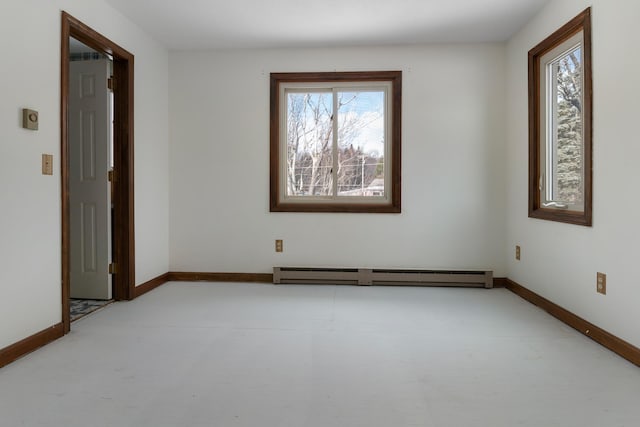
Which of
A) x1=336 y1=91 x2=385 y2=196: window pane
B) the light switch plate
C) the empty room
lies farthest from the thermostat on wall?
x1=336 y1=91 x2=385 y2=196: window pane

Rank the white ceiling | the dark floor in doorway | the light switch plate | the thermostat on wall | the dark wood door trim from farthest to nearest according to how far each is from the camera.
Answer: the dark wood door trim, the white ceiling, the dark floor in doorway, the light switch plate, the thermostat on wall

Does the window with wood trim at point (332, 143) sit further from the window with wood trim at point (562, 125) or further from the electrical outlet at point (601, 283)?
the electrical outlet at point (601, 283)

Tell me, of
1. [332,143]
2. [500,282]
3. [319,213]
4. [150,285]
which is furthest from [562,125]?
[150,285]

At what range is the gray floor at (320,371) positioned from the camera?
1.73m

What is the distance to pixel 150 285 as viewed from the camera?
397 cm

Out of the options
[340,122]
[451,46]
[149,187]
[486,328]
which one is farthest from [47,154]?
[451,46]

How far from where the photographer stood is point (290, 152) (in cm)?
439

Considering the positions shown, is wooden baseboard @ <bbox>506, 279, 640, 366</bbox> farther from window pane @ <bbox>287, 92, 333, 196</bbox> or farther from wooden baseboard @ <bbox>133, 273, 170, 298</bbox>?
wooden baseboard @ <bbox>133, 273, 170, 298</bbox>

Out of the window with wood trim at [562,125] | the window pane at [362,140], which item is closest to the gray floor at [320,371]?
the window with wood trim at [562,125]

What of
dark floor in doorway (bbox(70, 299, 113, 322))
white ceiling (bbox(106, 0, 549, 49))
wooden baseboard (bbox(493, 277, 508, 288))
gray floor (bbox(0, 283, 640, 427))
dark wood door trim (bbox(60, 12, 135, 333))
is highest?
white ceiling (bbox(106, 0, 549, 49))

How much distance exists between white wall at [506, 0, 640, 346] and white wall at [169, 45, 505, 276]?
84 centimetres

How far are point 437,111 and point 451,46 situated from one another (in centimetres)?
66

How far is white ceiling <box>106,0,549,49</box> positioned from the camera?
3.29 meters

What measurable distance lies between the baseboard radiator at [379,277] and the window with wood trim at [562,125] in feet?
2.97
